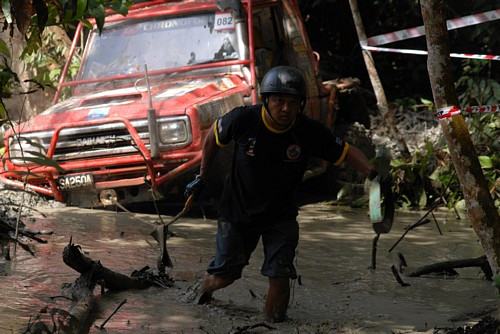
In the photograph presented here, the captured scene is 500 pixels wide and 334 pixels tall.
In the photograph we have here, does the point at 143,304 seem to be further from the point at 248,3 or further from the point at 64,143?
the point at 248,3

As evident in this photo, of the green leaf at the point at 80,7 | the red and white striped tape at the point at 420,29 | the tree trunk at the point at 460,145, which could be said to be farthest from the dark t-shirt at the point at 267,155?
the red and white striped tape at the point at 420,29

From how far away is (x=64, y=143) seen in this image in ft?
25.2

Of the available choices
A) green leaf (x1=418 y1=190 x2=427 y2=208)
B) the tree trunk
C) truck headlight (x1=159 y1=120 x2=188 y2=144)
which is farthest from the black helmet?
green leaf (x1=418 y1=190 x2=427 y2=208)

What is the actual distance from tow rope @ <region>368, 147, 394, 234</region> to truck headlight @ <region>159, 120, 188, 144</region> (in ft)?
10.3

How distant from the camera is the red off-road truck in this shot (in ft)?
A: 24.3

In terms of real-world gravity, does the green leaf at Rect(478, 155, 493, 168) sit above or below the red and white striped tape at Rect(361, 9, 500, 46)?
below

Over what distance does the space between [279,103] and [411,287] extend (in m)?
1.78

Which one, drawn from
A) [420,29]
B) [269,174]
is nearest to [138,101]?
[269,174]

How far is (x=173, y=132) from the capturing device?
7.38m

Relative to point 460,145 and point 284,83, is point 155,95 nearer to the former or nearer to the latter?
point 284,83

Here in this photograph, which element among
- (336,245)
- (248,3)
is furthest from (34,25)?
(248,3)

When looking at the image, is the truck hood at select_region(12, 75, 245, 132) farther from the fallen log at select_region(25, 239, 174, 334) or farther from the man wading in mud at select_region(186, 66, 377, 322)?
the man wading in mud at select_region(186, 66, 377, 322)

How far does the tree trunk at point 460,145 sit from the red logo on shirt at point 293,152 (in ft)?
2.71

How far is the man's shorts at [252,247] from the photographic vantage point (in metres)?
4.53
